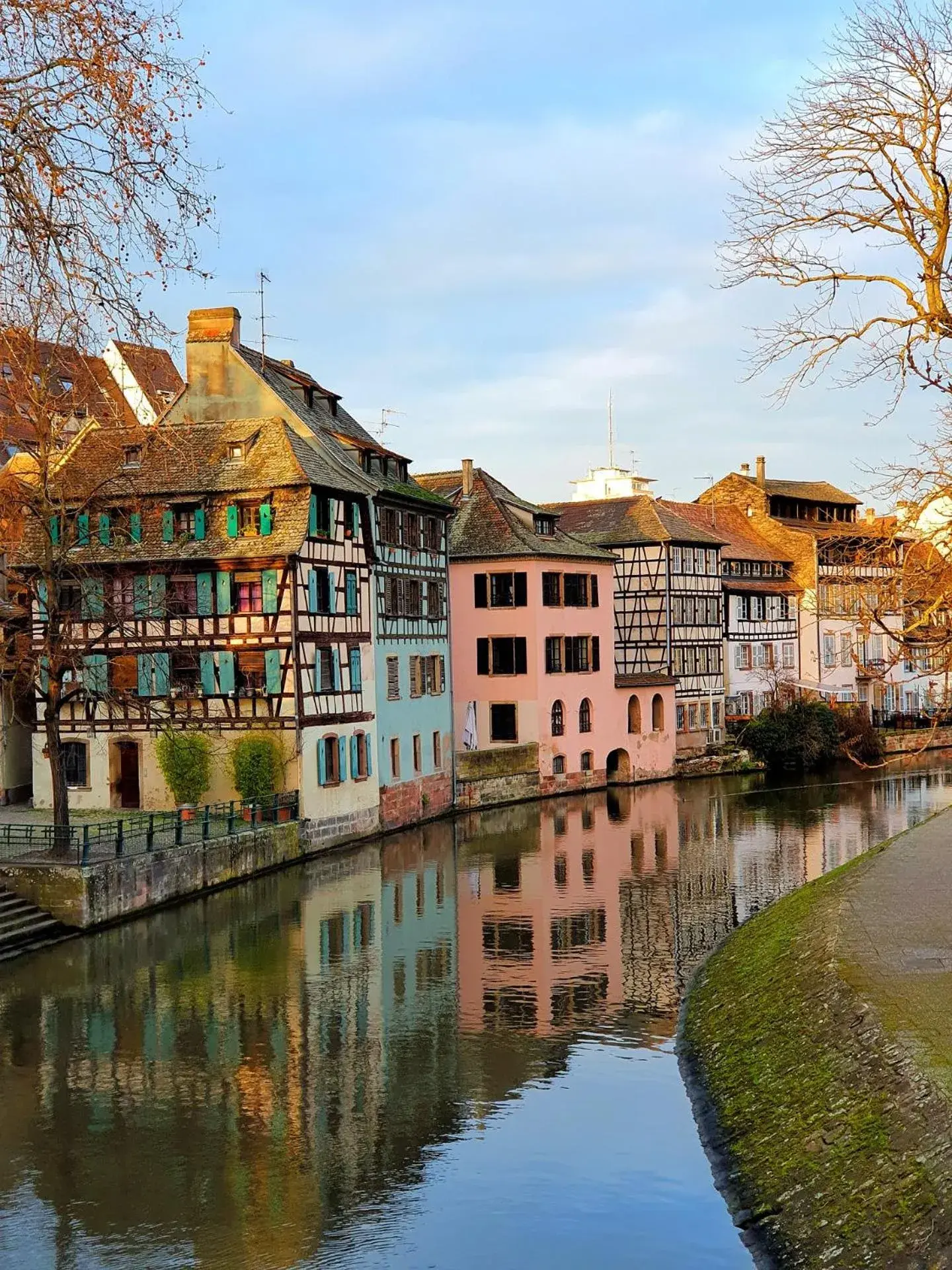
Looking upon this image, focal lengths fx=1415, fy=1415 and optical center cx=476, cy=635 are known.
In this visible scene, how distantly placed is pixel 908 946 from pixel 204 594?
71.0 ft

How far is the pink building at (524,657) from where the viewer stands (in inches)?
1893

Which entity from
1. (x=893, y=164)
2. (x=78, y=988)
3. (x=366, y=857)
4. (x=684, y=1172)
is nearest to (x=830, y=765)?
(x=366, y=857)

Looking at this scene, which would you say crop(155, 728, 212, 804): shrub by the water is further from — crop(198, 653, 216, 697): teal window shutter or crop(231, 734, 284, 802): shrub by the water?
crop(198, 653, 216, 697): teal window shutter

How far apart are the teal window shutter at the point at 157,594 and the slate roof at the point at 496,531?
15.0 m

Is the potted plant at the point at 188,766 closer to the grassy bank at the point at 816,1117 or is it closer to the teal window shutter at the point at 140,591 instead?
the teal window shutter at the point at 140,591

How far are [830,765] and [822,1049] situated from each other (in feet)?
150

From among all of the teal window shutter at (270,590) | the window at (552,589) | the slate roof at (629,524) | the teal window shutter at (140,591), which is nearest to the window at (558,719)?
the window at (552,589)

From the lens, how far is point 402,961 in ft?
80.3

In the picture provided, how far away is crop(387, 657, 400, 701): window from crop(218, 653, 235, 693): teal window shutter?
22.4ft

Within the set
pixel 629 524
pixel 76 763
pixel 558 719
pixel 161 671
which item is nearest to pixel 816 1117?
pixel 161 671

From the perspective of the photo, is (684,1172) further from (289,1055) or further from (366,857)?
(366,857)

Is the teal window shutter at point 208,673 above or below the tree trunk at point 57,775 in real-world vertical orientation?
above

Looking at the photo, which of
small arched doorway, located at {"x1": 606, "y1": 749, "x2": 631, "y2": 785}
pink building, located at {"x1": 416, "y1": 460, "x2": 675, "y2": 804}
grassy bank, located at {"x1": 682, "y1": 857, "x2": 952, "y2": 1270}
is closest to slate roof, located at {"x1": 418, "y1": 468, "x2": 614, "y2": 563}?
Result: pink building, located at {"x1": 416, "y1": 460, "x2": 675, "y2": 804}

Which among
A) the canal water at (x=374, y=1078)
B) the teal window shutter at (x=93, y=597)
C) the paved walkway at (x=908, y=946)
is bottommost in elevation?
the canal water at (x=374, y=1078)
